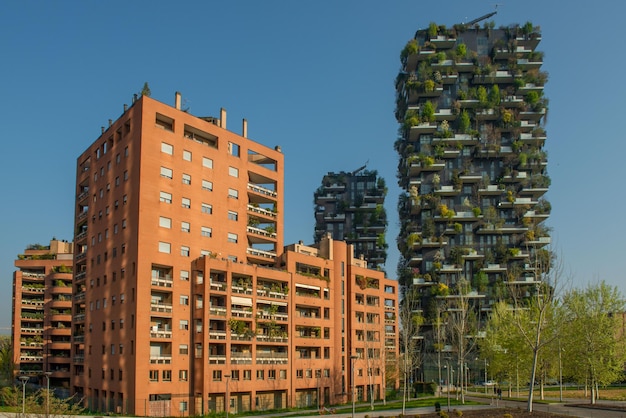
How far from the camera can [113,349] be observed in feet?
229

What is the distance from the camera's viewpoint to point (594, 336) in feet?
235

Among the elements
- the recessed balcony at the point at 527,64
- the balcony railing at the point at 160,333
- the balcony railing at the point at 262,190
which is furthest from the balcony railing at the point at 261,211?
the recessed balcony at the point at 527,64

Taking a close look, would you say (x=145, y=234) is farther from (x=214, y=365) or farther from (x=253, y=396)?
(x=253, y=396)

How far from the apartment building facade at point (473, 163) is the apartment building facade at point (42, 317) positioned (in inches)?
2638

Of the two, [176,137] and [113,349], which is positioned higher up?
[176,137]

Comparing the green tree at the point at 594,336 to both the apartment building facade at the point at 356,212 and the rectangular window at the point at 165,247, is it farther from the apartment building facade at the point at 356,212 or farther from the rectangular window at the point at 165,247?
the apartment building facade at the point at 356,212

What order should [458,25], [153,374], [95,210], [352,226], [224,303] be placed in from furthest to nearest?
1. [352,226]
2. [458,25]
3. [95,210]
4. [224,303]
5. [153,374]

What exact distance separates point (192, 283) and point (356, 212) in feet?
381

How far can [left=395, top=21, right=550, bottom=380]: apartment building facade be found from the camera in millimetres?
133125

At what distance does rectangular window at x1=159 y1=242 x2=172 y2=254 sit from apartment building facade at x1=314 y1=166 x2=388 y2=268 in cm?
10605

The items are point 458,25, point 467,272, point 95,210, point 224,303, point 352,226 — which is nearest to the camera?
point 224,303

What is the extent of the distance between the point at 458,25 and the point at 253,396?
104 m

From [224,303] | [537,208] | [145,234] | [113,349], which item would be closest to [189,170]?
[145,234]

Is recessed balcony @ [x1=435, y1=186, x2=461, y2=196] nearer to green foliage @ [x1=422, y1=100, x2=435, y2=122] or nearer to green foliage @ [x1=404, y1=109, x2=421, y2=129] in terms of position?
green foliage @ [x1=404, y1=109, x2=421, y2=129]
